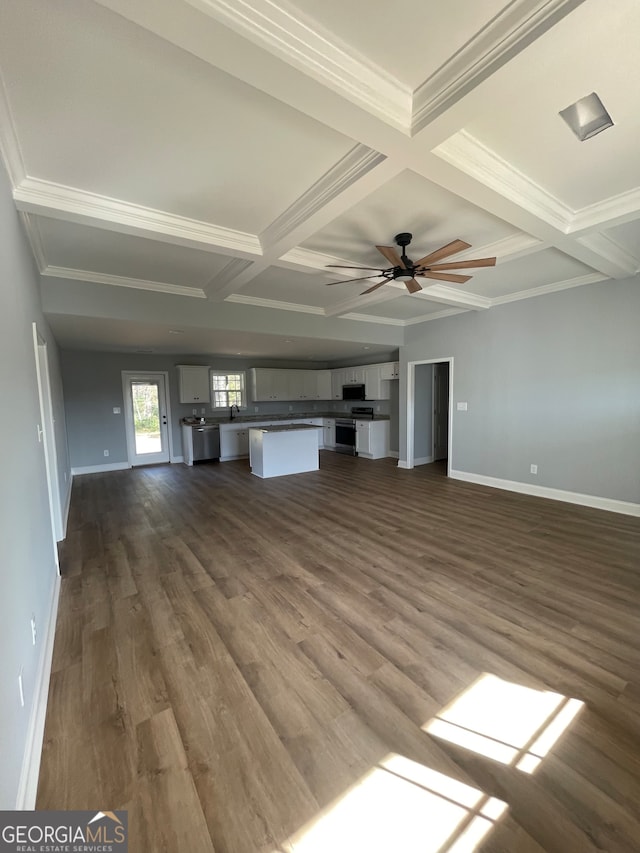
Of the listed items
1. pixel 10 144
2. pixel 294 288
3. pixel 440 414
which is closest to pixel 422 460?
pixel 440 414

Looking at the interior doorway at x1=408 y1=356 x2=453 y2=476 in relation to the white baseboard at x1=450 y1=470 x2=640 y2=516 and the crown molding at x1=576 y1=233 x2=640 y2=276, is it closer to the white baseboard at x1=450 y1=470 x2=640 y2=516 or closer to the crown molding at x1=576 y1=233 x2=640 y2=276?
the white baseboard at x1=450 y1=470 x2=640 y2=516

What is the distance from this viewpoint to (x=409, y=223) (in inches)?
110

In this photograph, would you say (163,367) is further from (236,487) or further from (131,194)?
(131,194)

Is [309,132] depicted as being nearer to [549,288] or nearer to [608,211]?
[608,211]

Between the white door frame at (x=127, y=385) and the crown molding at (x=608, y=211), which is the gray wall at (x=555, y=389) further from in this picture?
the white door frame at (x=127, y=385)

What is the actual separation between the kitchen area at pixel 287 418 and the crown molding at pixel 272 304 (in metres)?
2.16

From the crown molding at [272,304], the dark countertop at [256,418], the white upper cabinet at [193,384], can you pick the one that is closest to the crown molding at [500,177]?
the crown molding at [272,304]

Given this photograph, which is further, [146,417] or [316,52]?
[146,417]

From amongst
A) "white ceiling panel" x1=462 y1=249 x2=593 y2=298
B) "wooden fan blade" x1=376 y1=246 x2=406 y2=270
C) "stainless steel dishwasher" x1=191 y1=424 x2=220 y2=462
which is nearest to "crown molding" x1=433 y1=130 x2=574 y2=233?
"wooden fan blade" x1=376 y1=246 x2=406 y2=270

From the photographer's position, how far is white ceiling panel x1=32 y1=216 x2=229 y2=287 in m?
2.79

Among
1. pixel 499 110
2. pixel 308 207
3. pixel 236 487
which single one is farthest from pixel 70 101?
pixel 236 487

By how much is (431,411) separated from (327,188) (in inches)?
219

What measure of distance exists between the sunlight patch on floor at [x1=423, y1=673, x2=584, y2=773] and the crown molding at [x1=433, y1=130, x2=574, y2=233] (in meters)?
2.79

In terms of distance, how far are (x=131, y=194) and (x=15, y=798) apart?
10.00ft
